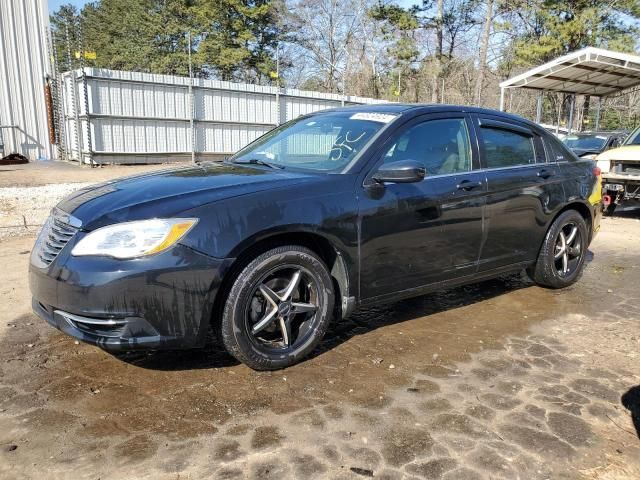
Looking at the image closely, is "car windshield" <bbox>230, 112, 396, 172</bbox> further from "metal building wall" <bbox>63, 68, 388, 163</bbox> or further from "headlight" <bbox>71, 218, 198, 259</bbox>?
"metal building wall" <bbox>63, 68, 388, 163</bbox>

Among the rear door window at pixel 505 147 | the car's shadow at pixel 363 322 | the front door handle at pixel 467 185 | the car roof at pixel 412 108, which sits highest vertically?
the car roof at pixel 412 108

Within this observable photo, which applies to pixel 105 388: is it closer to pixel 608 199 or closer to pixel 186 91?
pixel 608 199

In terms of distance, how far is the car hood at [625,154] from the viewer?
8.78m

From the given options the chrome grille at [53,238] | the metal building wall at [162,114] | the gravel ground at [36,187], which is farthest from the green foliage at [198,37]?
the chrome grille at [53,238]

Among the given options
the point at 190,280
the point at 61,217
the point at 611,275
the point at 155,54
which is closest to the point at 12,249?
the point at 61,217

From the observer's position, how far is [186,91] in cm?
1753

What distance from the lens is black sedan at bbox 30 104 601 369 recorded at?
111 inches

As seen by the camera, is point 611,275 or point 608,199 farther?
point 608,199

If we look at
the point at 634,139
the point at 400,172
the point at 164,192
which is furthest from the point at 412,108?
the point at 634,139

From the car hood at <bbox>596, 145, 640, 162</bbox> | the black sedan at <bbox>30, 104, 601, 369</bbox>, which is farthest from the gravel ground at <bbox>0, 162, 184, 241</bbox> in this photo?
the car hood at <bbox>596, 145, 640, 162</bbox>

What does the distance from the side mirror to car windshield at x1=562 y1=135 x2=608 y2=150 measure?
10.6 metres

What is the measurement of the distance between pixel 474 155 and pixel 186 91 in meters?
15.1

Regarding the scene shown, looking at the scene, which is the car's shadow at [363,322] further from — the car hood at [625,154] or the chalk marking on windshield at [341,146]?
the car hood at [625,154]

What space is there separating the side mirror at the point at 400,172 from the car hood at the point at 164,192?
1.39ft
